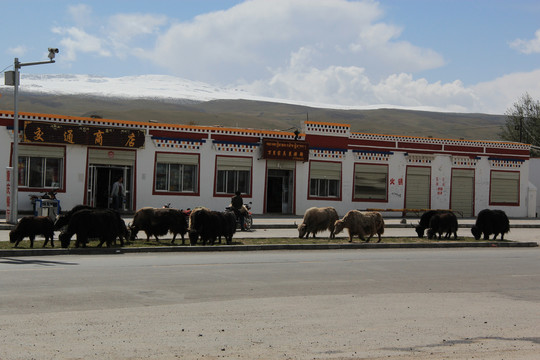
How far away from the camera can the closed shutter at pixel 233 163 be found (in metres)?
36.9

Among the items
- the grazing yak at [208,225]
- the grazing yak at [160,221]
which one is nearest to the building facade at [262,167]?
the grazing yak at [160,221]

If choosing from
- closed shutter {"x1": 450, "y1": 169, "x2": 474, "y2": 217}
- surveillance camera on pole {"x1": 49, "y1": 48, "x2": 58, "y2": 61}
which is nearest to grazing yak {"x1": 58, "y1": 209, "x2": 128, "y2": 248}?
surveillance camera on pole {"x1": 49, "y1": 48, "x2": 58, "y2": 61}

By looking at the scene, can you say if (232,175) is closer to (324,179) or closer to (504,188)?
(324,179)

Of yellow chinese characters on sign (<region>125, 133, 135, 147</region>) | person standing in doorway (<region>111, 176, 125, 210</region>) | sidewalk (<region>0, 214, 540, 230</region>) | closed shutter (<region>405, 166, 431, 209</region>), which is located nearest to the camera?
sidewalk (<region>0, 214, 540, 230</region>)

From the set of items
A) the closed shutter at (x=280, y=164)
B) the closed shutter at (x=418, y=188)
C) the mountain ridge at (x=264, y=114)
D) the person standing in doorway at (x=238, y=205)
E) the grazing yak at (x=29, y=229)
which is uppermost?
the mountain ridge at (x=264, y=114)

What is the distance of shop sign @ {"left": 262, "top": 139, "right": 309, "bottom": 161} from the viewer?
1469 inches

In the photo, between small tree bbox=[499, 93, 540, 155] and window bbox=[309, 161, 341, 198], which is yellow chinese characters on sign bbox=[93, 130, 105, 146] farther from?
small tree bbox=[499, 93, 540, 155]

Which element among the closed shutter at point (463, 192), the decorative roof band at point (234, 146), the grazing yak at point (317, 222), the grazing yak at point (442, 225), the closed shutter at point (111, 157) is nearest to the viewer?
the grazing yak at point (317, 222)

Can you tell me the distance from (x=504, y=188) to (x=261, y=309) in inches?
1476

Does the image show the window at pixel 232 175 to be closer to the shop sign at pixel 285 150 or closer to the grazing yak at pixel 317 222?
the shop sign at pixel 285 150

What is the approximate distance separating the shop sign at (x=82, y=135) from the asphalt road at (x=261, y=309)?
56.3 feet

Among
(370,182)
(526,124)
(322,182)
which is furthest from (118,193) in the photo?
(526,124)

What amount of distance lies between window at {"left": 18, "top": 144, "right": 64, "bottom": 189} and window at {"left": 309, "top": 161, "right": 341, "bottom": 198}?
14080 mm

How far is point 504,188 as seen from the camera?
44281 mm
